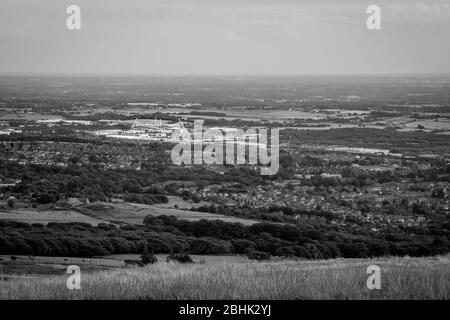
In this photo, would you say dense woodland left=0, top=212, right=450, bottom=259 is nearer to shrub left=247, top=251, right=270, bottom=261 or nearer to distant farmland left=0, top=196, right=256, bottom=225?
shrub left=247, top=251, right=270, bottom=261

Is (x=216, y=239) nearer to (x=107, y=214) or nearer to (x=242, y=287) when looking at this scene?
(x=107, y=214)

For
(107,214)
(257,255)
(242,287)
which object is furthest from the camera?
(107,214)

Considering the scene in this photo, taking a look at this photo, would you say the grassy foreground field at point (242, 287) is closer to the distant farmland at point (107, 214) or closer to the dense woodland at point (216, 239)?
the dense woodland at point (216, 239)

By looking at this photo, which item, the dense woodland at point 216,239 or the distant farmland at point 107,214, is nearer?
the dense woodland at point 216,239

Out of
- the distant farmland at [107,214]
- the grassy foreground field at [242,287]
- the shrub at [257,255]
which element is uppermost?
the grassy foreground field at [242,287]

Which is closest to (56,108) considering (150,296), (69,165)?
(69,165)

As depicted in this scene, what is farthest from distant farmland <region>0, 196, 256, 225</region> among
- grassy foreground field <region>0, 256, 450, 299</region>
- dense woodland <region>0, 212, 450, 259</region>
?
grassy foreground field <region>0, 256, 450, 299</region>

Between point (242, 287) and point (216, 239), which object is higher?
point (242, 287)

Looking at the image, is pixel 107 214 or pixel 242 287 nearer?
pixel 242 287

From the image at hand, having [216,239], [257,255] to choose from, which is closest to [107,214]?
[216,239]

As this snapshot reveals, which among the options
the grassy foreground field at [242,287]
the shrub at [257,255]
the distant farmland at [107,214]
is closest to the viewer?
the grassy foreground field at [242,287]

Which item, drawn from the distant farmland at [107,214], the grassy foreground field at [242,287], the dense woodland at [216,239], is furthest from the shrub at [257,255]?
the grassy foreground field at [242,287]
